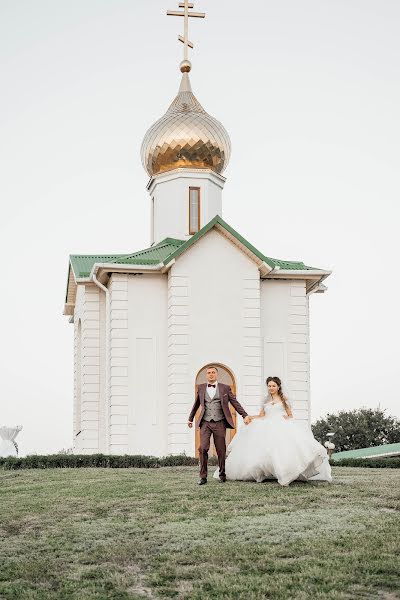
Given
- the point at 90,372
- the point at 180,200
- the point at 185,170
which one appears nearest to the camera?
the point at 90,372

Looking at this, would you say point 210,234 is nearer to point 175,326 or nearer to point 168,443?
point 175,326

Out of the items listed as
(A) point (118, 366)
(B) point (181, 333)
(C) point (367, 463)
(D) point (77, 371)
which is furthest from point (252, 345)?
(D) point (77, 371)

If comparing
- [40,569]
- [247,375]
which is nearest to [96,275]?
[247,375]

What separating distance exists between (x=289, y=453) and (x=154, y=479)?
2968mm

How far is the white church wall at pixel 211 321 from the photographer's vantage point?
1006 inches

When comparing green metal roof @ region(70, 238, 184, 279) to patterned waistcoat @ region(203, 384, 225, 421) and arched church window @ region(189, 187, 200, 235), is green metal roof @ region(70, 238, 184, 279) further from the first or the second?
patterned waistcoat @ region(203, 384, 225, 421)

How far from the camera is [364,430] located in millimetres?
56281

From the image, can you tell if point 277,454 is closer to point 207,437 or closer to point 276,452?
point 276,452

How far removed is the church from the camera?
25.6 m

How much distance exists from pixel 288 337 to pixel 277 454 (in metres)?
12.9

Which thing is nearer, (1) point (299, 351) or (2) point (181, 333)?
(2) point (181, 333)

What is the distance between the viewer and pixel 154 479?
16375mm

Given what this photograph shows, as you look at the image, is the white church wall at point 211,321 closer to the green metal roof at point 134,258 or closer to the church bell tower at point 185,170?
the green metal roof at point 134,258

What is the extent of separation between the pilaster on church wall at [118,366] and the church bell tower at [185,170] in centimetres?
399
